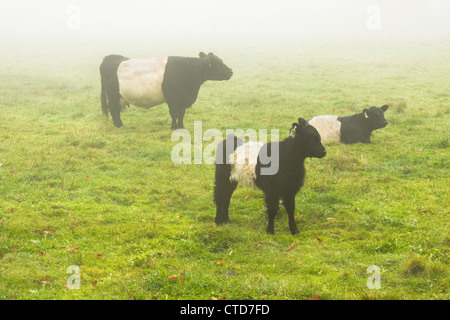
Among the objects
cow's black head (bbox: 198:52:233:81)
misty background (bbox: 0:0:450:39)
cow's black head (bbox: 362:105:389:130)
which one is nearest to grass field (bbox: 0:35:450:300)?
cow's black head (bbox: 362:105:389:130)

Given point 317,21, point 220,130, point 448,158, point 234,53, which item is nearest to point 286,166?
point 448,158

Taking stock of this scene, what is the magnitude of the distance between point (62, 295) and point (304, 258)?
11.2 ft

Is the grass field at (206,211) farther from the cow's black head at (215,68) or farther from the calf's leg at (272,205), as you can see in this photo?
the cow's black head at (215,68)

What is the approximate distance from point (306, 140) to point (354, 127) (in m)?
6.05

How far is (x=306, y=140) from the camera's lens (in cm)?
773

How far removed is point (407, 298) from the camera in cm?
546

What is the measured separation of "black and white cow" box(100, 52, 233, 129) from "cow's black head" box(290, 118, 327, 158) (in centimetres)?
826

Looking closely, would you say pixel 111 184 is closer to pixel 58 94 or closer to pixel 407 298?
pixel 407 298

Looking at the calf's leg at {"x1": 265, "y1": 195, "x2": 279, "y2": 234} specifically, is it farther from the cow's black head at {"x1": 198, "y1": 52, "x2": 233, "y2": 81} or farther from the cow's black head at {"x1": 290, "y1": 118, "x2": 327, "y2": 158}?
the cow's black head at {"x1": 198, "y1": 52, "x2": 233, "y2": 81}

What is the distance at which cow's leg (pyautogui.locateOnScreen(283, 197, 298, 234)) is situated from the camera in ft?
25.5

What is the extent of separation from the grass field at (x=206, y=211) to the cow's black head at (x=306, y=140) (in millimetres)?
1406

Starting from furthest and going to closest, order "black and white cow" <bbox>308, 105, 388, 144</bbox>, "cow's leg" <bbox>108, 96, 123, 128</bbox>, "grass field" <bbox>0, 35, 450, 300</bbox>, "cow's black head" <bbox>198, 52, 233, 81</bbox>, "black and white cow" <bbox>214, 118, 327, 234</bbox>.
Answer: "cow's leg" <bbox>108, 96, 123, 128</bbox>
"cow's black head" <bbox>198, 52, 233, 81</bbox>
"black and white cow" <bbox>308, 105, 388, 144</bbox>
"black and white cow" <bbox>214, 118, 327, 234</bbox>
"grass field" <bbox>0, 35, 450, 300</bbox>

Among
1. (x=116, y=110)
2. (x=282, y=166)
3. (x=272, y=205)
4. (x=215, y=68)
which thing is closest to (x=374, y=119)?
(x=215, y=68)

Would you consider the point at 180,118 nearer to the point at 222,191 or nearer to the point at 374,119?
the point at 374,119
